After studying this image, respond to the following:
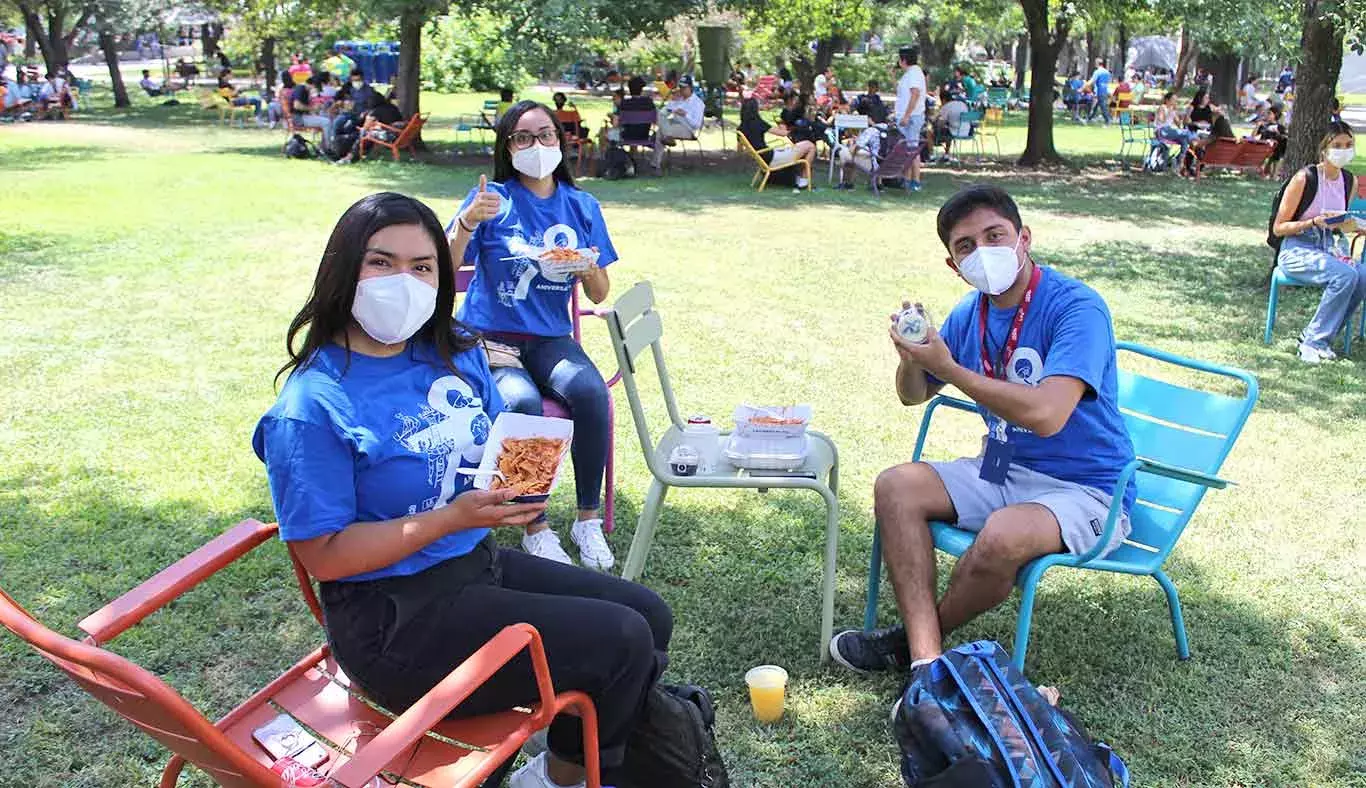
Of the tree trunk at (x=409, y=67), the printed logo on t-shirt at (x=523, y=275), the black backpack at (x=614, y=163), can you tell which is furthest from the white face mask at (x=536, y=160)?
the tree trunk at (x=409, y=67)

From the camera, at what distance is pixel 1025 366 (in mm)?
3232

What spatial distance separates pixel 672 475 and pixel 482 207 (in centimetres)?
118

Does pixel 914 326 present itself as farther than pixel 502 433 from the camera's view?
Yes

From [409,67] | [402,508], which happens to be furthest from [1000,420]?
[409,67]

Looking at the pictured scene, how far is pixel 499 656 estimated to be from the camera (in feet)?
Result: 6.64

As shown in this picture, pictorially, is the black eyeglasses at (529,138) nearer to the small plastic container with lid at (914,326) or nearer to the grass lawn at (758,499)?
the grass lawn at (758,499)

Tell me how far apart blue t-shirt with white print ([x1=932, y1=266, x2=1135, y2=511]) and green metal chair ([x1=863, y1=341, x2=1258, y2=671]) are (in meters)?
0.14

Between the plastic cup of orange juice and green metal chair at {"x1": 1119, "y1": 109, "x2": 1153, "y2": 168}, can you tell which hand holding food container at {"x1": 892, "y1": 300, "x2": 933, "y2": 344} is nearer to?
the plastic cup of orange juice

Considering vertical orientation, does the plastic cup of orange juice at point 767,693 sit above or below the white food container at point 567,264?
below

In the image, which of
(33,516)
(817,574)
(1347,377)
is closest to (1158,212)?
(1347,377)

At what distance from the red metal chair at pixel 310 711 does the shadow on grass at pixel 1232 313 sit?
4952 millimetres

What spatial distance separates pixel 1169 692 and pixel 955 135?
53.6ft

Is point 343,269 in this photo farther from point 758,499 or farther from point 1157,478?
point 758,499

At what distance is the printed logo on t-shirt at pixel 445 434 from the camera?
7.84 ft
